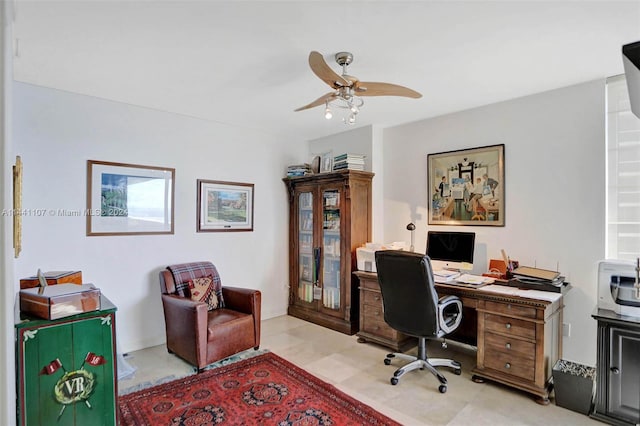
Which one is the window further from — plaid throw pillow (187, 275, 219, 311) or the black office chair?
plaid throw pillow (187, 275, 219, 311)

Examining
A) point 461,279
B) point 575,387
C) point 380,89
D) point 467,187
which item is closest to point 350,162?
point 467,187

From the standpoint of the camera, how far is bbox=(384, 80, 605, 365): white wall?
2742 mm

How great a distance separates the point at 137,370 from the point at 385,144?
345cm

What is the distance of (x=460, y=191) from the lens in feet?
11.5

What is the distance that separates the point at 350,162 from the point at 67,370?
3.01 meters

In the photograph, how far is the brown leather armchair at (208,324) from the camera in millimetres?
2857

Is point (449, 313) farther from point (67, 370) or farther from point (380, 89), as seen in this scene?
point (67, 370)

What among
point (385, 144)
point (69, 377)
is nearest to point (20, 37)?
point (69, 377)

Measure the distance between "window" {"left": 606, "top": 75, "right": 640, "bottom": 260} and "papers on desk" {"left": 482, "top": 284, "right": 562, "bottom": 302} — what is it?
64cm

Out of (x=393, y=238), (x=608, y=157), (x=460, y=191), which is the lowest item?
(x=393, y=238)

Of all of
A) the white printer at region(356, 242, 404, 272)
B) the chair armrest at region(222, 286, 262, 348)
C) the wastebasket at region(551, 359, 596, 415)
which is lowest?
the wastebasket at region(551, 359, 596, 415)

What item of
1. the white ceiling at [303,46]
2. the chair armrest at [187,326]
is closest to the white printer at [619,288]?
the white ceiling at [303,46]

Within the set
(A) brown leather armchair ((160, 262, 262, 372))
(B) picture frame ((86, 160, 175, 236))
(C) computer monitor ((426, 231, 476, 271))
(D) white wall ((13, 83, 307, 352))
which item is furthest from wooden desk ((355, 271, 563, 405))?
(B) picture frame ((86, 160, 175, 236))

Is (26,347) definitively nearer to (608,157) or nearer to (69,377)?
(69,377)
